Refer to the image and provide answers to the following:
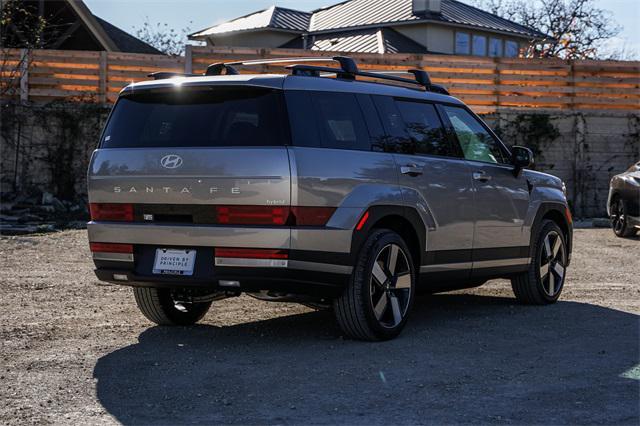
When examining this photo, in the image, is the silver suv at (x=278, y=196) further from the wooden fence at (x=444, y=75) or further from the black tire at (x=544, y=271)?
the wooden fence at (x=444, y=75)

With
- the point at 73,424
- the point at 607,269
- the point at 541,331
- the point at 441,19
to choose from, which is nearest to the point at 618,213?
the point at 607,269

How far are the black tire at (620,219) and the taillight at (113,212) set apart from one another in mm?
11504

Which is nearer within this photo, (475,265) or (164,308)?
(164,308)

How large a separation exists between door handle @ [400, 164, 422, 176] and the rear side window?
36 cm

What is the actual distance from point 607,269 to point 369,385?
7.63 metres

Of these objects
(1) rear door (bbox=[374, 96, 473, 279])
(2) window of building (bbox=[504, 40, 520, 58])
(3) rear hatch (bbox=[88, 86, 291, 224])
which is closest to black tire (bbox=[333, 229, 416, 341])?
(1) rear door (bbox=[374, 96, 473, 279])

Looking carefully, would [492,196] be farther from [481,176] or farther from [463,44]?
[463,44]

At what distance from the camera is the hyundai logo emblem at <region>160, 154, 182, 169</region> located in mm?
7020

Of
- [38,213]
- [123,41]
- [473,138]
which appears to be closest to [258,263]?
[473,138]

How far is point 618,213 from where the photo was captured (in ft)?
56.8

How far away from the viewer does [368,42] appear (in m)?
41.2

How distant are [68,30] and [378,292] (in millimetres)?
23943

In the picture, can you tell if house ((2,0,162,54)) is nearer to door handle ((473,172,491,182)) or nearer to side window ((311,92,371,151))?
door handle ((473,172,491,182))

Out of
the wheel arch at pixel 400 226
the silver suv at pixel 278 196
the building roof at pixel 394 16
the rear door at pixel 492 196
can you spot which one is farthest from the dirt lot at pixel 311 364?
the building roof at pixel 394 16
